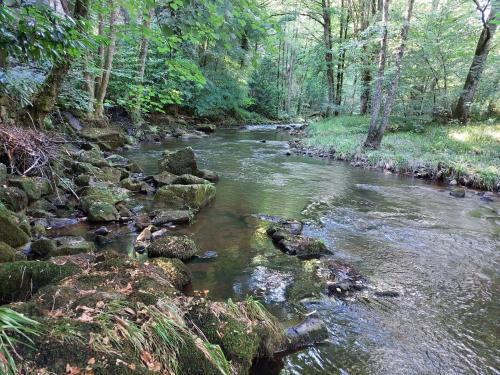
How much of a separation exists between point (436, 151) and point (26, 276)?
46.3ft

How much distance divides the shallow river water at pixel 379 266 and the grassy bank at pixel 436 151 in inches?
51.3

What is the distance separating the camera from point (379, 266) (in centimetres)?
551

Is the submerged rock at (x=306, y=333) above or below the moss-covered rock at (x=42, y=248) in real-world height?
below

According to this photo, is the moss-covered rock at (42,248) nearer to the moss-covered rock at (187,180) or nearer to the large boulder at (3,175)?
the large boulder at (3,175)

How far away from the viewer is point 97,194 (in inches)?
290

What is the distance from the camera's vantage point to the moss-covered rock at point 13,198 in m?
5.84

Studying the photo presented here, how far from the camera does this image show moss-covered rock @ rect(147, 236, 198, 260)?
17.4 ft

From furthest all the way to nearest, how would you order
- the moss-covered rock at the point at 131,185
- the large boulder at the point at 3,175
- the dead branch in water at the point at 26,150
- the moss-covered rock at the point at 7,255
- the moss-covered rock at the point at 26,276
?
1. the moss-covered rock at the point at 131,185
2. the dead branch in water at the point at 26,150
3. the large boulder at the point at 3,175
4. the moss-covered rock at the point at 7,255
5. the moss-covered rock at the point at 26,276

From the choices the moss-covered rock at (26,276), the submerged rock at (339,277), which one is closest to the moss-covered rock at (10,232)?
the moss-covered rock at (26,276)

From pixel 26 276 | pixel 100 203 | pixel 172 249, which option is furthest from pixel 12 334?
pixel 100 203

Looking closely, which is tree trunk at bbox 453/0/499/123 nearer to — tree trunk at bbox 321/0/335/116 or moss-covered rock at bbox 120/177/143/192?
tree trunk at bbox 321/0/335/116

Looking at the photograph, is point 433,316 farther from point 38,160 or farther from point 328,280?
point 38,160

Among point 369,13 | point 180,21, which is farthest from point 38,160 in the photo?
point 369,13

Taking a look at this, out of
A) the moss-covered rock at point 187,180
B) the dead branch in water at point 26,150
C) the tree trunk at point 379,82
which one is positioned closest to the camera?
the dead branch in water at point 26,150
